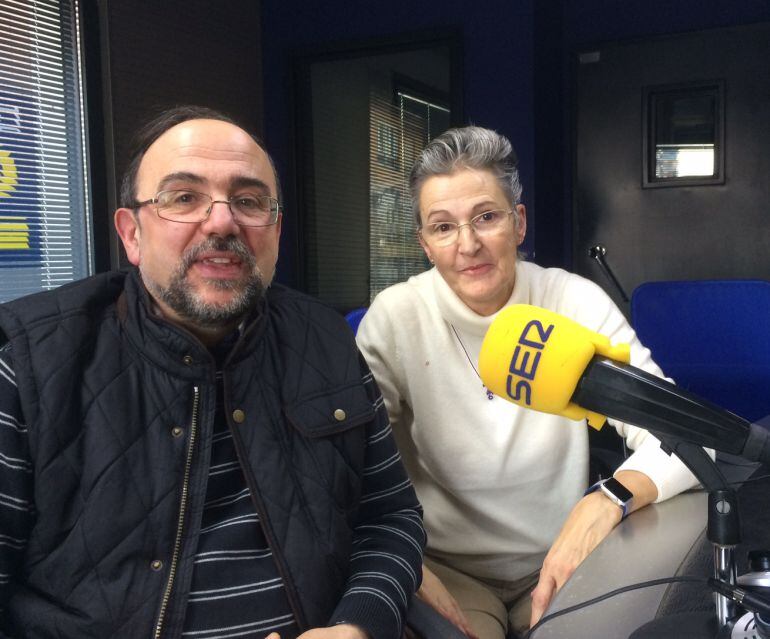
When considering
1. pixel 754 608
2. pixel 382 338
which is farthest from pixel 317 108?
pixel 754 608

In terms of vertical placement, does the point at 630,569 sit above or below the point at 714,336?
below

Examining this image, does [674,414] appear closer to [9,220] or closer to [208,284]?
[208,284]

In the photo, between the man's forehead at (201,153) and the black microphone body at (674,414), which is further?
the man's forehead at (201,153)

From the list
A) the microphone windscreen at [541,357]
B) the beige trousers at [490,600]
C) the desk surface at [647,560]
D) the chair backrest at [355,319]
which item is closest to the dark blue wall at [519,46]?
the chair backrest at [355,319]

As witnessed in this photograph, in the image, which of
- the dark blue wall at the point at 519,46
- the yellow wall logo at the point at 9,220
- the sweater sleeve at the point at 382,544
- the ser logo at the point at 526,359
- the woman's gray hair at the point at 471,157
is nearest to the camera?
the ser logo at the point at 526,359

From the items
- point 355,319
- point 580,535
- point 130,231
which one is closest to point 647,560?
point 580,535

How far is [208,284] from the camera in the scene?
1126mm

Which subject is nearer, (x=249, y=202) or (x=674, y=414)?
(x=674, y=414)

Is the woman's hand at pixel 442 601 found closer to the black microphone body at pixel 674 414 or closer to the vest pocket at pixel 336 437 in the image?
the vest pocket at pixel 336 437

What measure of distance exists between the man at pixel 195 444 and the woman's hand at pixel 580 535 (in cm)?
23

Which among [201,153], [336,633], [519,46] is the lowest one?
[336,633]

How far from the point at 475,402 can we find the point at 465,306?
0.67 feet

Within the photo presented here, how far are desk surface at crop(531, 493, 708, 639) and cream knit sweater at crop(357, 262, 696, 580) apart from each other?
36 cm

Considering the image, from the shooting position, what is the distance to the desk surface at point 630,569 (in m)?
0.73
